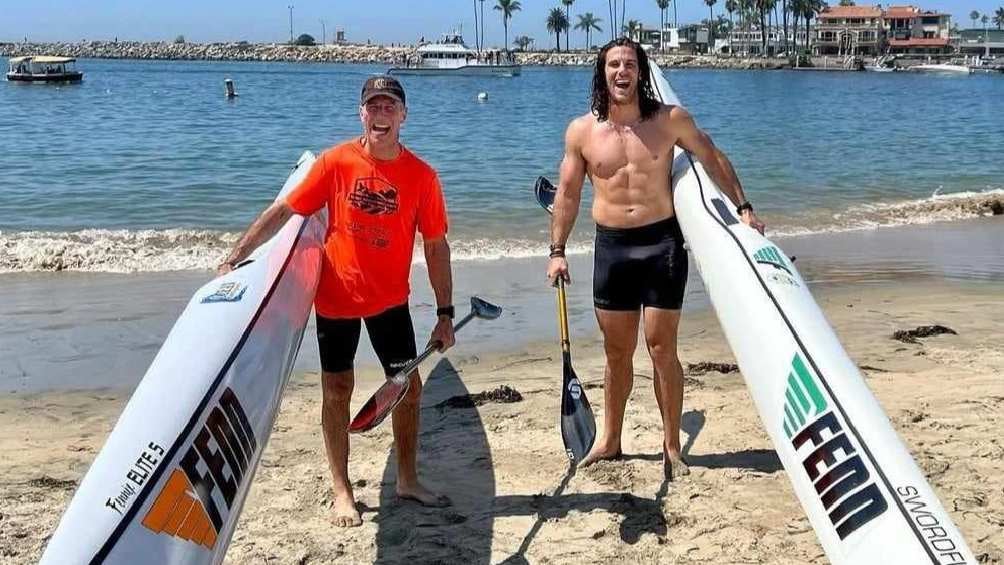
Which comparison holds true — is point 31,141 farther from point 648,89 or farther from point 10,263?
point 648,89

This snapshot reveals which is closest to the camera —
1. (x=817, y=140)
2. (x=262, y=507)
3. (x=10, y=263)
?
(x=262, y=507)

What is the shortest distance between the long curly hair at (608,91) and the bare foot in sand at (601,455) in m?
1.60

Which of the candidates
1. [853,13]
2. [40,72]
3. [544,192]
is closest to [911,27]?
[853,13]

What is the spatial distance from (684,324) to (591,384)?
5.80 feet

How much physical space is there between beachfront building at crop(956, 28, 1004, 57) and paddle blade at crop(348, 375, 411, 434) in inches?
4481

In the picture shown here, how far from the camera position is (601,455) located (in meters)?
4.58

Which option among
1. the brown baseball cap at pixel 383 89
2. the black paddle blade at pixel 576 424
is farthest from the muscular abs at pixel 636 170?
the brown baseball cap at pixel 383 89

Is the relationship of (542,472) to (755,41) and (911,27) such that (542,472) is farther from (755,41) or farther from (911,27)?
(755,41)

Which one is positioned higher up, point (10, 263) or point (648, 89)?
point (648, 89)

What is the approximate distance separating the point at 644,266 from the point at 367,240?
1.26 meters

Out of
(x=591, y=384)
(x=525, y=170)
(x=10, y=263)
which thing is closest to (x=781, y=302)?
(x=591, y=384)

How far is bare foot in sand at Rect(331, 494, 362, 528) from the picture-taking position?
399 cm

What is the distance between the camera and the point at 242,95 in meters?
46.8

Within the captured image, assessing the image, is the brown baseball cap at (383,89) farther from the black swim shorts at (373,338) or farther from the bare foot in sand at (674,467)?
the bare foot in sand at (674,467)
